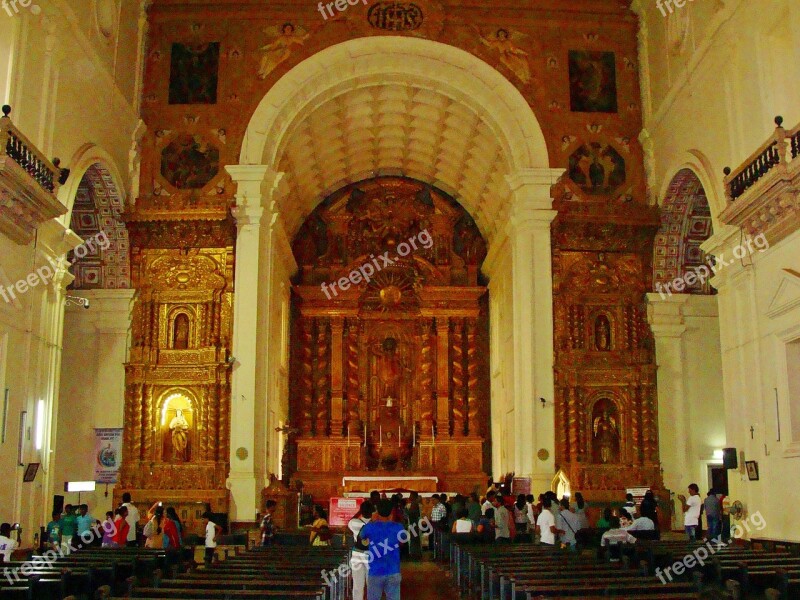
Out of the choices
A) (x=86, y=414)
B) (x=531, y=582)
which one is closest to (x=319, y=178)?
(x=86, y=414)

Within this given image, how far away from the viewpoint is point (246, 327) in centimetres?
2083

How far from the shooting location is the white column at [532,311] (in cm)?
2064

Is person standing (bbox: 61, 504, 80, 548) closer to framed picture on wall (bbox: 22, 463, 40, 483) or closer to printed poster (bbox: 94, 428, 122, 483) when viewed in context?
framed picture on wall (bbox: 22, 463, 40, 483)

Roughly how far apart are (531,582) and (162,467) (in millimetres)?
14020

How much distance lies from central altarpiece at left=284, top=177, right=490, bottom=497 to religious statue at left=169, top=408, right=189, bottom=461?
6.22 metres

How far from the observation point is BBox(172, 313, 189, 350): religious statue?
21688mm

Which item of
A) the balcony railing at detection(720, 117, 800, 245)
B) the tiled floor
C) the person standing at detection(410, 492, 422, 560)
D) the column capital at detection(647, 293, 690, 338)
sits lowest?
the tiled floor

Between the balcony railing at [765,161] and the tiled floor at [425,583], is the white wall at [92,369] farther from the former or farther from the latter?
the balcony railing at [765,161]

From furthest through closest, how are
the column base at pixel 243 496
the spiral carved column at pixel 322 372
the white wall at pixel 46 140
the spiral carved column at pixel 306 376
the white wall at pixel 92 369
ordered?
the spiral carved column at pixel 322 372
the spiral carved column at pixel 306 376
the white wall at pixel 92 369
the column base at pixel 243 496
the white wall at pixel 46 140

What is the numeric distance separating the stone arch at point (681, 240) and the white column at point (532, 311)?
2637 mm

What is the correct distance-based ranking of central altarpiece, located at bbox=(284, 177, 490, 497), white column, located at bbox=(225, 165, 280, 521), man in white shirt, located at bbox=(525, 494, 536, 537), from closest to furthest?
man in white shirt, located at bbox=(525, 494, 536, 537) → white column, located at bbox=(225, 165, 280, 521) → central altarpiece, located at bbox=(284, 177, 490, 497)

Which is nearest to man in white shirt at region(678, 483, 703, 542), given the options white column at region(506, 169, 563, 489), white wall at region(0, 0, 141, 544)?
white column at region(506, 169, 563, 489)

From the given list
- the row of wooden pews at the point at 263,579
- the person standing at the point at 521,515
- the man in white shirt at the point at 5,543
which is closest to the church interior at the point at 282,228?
the person standing at the point at 521,515

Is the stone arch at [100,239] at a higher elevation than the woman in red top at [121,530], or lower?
higher
